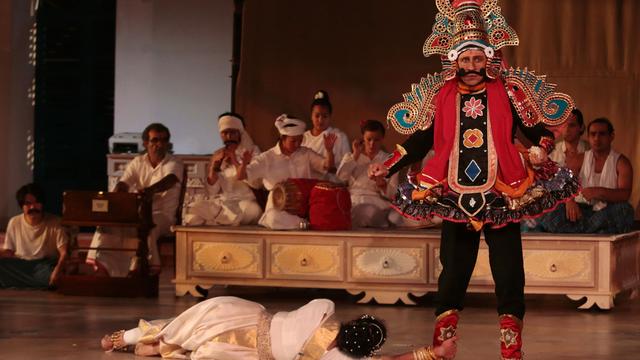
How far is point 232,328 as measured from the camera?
502 centimetres

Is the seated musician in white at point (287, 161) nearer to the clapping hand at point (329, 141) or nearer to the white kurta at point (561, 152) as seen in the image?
the clapping hand at point (329, 141)

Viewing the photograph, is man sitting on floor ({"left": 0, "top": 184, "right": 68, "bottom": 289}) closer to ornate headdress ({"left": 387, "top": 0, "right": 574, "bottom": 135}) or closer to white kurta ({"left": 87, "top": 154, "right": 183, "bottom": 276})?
white kurta ({"left": 87, "top": 154, "right": 183, "bottom": 276})

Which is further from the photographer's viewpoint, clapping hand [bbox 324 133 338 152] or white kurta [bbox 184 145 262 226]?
clapping hand [bbox 324 133 338 152]

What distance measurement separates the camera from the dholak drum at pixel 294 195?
7.58 m

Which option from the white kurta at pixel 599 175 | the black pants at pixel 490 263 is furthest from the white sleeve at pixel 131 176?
the black pants at pixel 490 263

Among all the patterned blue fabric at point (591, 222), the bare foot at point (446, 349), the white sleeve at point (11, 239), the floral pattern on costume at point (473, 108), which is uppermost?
the floral pattern on costume at point (473, 108)

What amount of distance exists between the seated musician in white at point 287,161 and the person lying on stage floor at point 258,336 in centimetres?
261

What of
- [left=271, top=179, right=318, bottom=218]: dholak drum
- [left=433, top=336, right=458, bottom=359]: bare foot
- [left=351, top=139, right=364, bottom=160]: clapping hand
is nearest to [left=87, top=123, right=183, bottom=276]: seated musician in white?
[left=271, top=179, right=318, bottom=218]: dholak drum

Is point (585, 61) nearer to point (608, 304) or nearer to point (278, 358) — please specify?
point (608, 304)

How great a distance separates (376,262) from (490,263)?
2.50m

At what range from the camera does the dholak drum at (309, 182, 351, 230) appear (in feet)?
24.6

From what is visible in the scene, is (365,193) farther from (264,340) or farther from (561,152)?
(264,340)

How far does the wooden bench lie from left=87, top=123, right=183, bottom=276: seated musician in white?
81 centimetres

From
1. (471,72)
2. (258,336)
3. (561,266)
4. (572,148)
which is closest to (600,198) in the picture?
(572,148)
